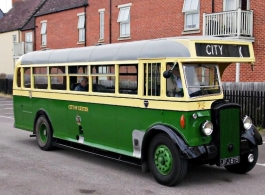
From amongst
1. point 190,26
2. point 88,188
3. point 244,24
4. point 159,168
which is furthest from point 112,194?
point 190,26

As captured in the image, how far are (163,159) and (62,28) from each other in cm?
2606

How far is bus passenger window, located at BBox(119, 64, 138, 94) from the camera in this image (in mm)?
8468

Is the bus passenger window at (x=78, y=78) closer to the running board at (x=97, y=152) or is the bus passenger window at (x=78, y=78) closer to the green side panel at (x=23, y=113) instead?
the running board at (x=97, y=152)

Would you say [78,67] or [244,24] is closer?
[78,67]

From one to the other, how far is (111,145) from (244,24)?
11401 millimetres

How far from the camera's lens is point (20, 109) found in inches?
492

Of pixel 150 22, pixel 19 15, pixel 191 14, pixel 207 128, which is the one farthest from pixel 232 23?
pixel 19 15

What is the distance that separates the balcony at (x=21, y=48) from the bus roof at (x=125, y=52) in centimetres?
2873

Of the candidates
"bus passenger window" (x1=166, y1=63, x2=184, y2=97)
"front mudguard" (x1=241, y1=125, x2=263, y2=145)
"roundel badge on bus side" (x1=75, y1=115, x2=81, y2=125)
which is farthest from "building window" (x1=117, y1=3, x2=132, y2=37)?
"bus passenger window" (x1=166, y1=63, x2=184, y2=97)

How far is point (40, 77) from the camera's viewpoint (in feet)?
38.4

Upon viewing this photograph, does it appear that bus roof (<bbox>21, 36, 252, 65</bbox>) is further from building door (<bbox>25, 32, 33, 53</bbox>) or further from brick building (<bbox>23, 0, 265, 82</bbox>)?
building door (<bbox>25, 32, 33, 53</bbox>)

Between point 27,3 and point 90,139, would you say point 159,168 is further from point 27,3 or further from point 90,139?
point 27,3

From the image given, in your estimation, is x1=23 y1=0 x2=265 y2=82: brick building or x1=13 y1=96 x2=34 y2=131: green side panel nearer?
x1=13 y1=96 x2=34 y2=131: green side panel

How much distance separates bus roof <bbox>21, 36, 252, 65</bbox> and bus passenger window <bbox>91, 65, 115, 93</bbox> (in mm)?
189
